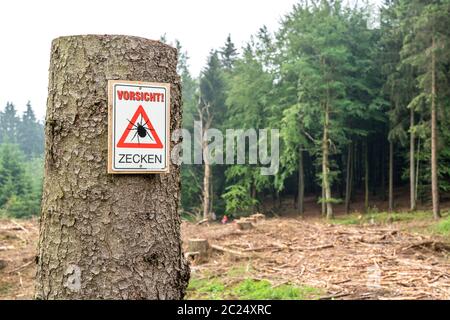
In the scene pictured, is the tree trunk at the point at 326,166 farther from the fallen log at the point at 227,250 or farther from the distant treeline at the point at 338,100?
the fallen log at the point at 227,250

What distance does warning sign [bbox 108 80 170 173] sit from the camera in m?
2.06

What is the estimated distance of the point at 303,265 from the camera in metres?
9.55

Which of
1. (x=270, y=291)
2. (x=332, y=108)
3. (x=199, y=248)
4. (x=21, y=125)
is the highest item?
(x=21, y=125)

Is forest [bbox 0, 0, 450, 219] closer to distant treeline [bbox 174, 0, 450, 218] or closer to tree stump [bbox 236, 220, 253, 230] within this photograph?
distant treeline [bbox 174, 0, 450, 218]

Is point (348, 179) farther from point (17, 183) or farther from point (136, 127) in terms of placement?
point (136, 127)

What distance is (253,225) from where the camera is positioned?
14.3 m

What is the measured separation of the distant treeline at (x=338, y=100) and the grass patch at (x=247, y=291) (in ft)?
50.0

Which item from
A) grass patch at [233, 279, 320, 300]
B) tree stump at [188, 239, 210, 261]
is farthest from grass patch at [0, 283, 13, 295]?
grass patch at [233, 279, 320, 300]

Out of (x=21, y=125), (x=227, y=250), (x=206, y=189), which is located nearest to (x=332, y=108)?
(x=206, y=189)

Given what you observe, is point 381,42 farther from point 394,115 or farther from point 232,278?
point 232,278

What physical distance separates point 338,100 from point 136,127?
25.4 m

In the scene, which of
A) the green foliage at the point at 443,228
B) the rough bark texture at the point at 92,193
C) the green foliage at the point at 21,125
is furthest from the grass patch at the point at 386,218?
the green foliage at the point at 21,125

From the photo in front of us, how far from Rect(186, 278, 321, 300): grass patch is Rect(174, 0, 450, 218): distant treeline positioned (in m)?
15.2
